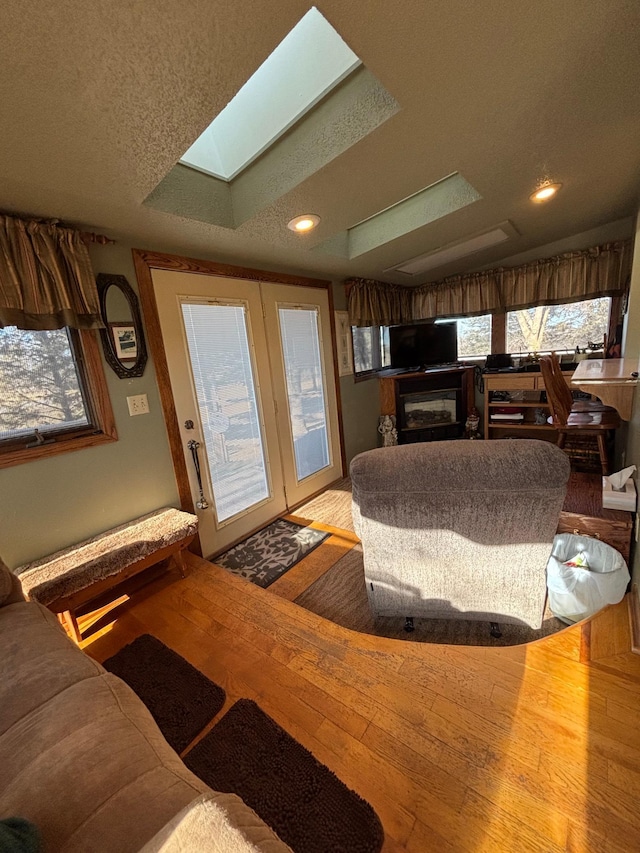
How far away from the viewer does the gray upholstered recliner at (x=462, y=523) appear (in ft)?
4.07

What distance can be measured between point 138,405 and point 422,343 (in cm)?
335

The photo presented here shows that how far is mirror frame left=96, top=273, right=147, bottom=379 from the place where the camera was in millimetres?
1785

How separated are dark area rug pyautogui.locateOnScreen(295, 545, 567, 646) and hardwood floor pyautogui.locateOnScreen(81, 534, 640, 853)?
1.24ft

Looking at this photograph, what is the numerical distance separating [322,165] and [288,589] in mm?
2275

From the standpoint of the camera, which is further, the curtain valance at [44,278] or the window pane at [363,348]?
the window pane at [363,348]

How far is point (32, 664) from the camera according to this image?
90 cm

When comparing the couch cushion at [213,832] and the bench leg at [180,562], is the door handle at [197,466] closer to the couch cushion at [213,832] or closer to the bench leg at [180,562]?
the bench leg at [180,562]

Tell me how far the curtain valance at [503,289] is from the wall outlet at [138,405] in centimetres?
237

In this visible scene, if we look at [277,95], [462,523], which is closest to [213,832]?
[462,523]

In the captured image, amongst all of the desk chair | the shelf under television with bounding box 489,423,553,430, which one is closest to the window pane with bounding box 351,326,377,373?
the shelf under television with bounding box 489,423,553,430

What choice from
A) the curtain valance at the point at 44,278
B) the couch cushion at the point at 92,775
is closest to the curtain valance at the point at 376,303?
the curtain valance at the point at 44,278

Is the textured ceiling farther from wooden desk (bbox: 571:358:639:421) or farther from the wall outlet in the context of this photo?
wooden desk (bbox: 571:358:639:421)

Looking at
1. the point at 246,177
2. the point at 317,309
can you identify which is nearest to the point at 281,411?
the point at 317,309

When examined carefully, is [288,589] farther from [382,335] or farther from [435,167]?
[382,335]
